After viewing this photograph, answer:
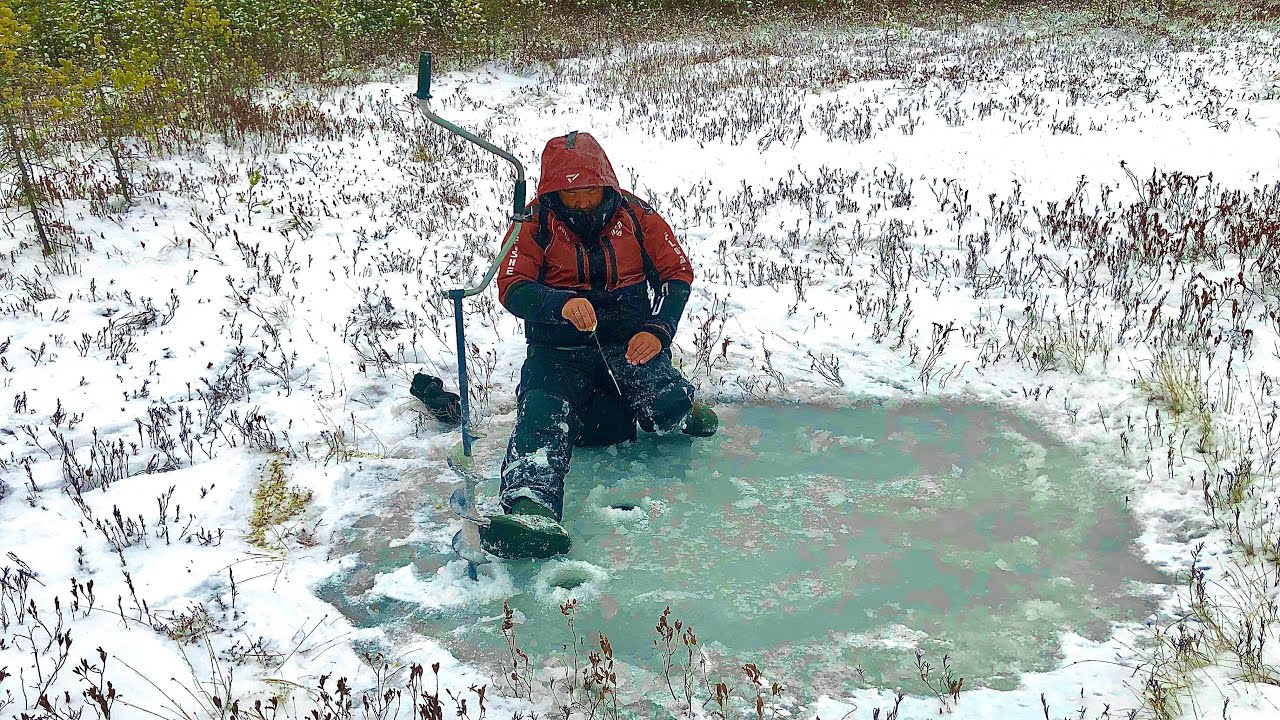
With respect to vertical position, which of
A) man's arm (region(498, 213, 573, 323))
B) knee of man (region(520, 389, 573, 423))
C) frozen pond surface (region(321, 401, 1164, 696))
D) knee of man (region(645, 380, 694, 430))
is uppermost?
man's arm (region(498, 213, 573, 323))

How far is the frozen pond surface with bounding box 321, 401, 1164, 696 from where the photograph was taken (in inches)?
127

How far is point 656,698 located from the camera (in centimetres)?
298

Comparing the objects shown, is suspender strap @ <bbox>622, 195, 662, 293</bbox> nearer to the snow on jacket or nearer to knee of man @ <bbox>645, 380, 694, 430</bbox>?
the snow on jacket

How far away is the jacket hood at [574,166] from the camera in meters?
4.12

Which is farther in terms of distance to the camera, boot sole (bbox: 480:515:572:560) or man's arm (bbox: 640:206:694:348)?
man's arm (bbox: 640:206:694:348)

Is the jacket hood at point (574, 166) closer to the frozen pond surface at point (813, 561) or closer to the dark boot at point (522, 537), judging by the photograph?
the frozen pond surface at point (813, 561)

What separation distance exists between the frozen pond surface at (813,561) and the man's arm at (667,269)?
2.39 feet

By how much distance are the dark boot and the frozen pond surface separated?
141 mm

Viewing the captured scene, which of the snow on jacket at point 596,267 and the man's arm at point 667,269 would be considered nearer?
the snow on jacket at point 596,267

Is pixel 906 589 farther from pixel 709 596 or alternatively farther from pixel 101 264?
pixel 101 264

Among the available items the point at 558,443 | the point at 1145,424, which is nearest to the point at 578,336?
the point at 558,443

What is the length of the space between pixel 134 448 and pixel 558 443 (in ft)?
7.51

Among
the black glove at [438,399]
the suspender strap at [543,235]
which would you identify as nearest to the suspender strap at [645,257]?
the suspender strap at [543,235]

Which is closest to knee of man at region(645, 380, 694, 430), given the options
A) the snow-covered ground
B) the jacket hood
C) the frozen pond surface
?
the frozen pond surface
